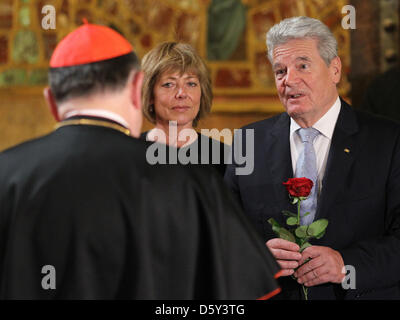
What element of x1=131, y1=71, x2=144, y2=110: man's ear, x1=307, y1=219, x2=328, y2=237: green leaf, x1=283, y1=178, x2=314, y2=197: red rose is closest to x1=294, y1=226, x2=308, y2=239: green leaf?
x1=307, y1=219, x2=328, y2=237: green leaf

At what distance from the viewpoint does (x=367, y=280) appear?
2.88m

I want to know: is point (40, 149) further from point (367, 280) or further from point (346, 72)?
point (346, 72)

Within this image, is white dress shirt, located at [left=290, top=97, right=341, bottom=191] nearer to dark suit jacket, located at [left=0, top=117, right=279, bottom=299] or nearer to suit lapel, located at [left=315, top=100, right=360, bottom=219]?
suit lapel, located at [left=315, top=100, right=360, bottom=219]

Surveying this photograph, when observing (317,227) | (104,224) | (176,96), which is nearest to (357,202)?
(317,227)

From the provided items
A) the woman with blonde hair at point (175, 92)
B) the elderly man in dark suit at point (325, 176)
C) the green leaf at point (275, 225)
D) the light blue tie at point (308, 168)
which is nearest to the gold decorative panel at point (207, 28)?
the woman with blonde hair at point (175, 92)

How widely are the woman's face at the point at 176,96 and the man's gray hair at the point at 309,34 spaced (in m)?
0.69

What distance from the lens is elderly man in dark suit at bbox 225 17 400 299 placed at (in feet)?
9.36

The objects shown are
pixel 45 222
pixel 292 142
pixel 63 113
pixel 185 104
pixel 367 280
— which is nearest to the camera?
pixel 45 222

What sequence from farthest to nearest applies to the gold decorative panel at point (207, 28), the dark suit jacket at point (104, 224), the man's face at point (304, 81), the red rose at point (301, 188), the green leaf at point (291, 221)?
the gold decorative panel at point (207, 28)
the man's face at point (304, 81)
the green leaf at point (291, 221)
the red rose at point (301, 188)
the dark suit jacket at point (104, 224)

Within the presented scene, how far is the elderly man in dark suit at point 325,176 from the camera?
2.85m

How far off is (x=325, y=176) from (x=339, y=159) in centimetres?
10

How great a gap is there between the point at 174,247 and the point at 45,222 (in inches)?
15.0

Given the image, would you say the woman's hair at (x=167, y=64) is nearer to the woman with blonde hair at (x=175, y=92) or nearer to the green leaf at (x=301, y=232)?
the woman with blonde hair at (x=175, y=92)
